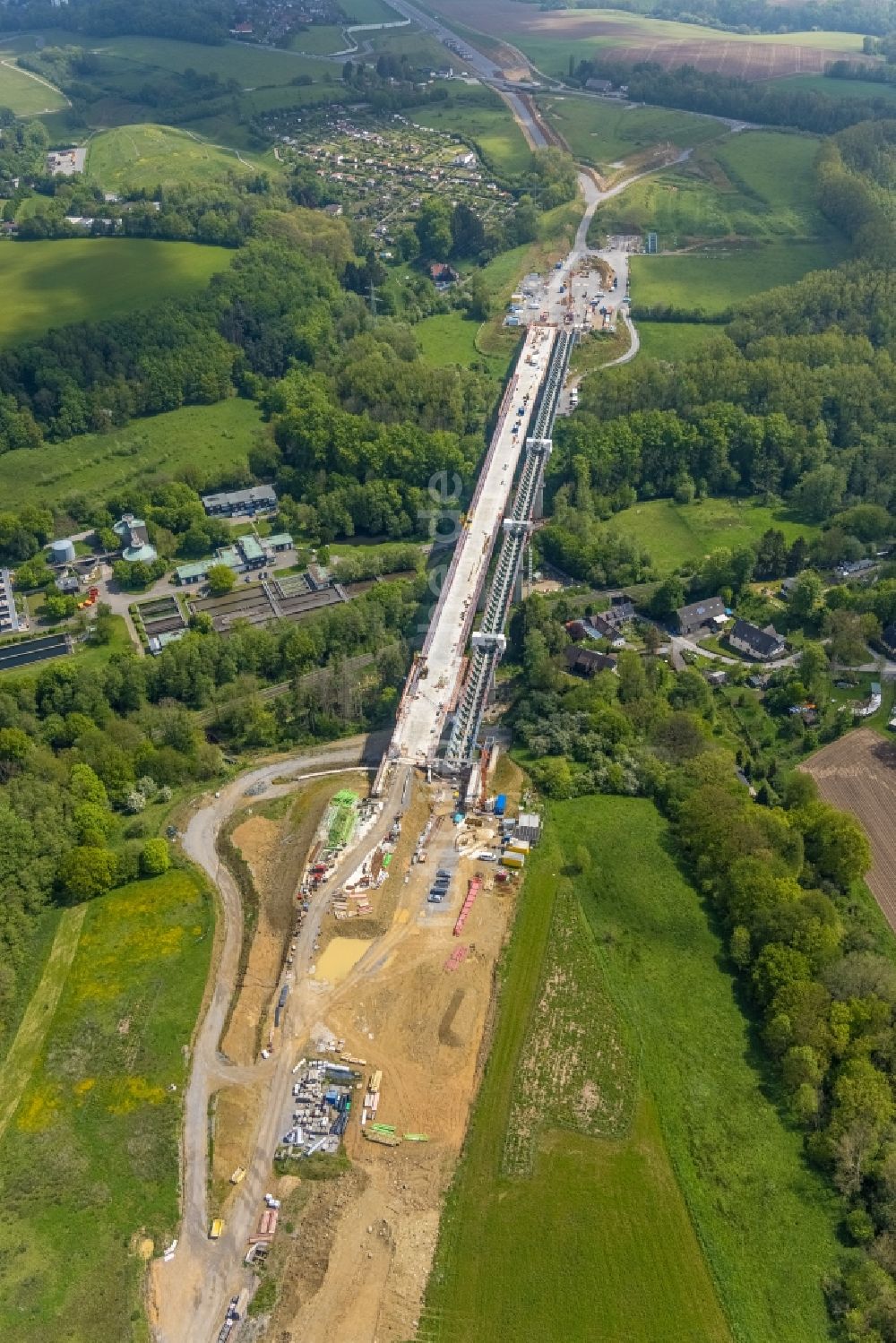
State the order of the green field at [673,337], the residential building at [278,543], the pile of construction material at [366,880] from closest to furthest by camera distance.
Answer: the pile of construction material at [366,880] < the residential building at [278,543] < the green field at [673,337]

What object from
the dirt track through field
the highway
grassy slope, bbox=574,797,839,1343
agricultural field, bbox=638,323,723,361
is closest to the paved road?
the highway

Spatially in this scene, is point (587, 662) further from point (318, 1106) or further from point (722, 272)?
point (722, 272)

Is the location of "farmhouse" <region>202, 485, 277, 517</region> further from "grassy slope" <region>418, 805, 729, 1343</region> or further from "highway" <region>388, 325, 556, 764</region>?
"grassy slope" <region>418, 805, 729, 1343</region>

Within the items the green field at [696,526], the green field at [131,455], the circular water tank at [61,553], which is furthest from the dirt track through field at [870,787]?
the circular water tank at [61,553]

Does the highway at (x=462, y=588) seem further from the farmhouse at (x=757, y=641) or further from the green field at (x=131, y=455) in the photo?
the green field at (x=131, y=455)

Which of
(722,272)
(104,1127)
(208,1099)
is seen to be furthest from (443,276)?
(104,1127)

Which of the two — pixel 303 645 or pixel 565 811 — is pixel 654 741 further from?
pixel 303 645
